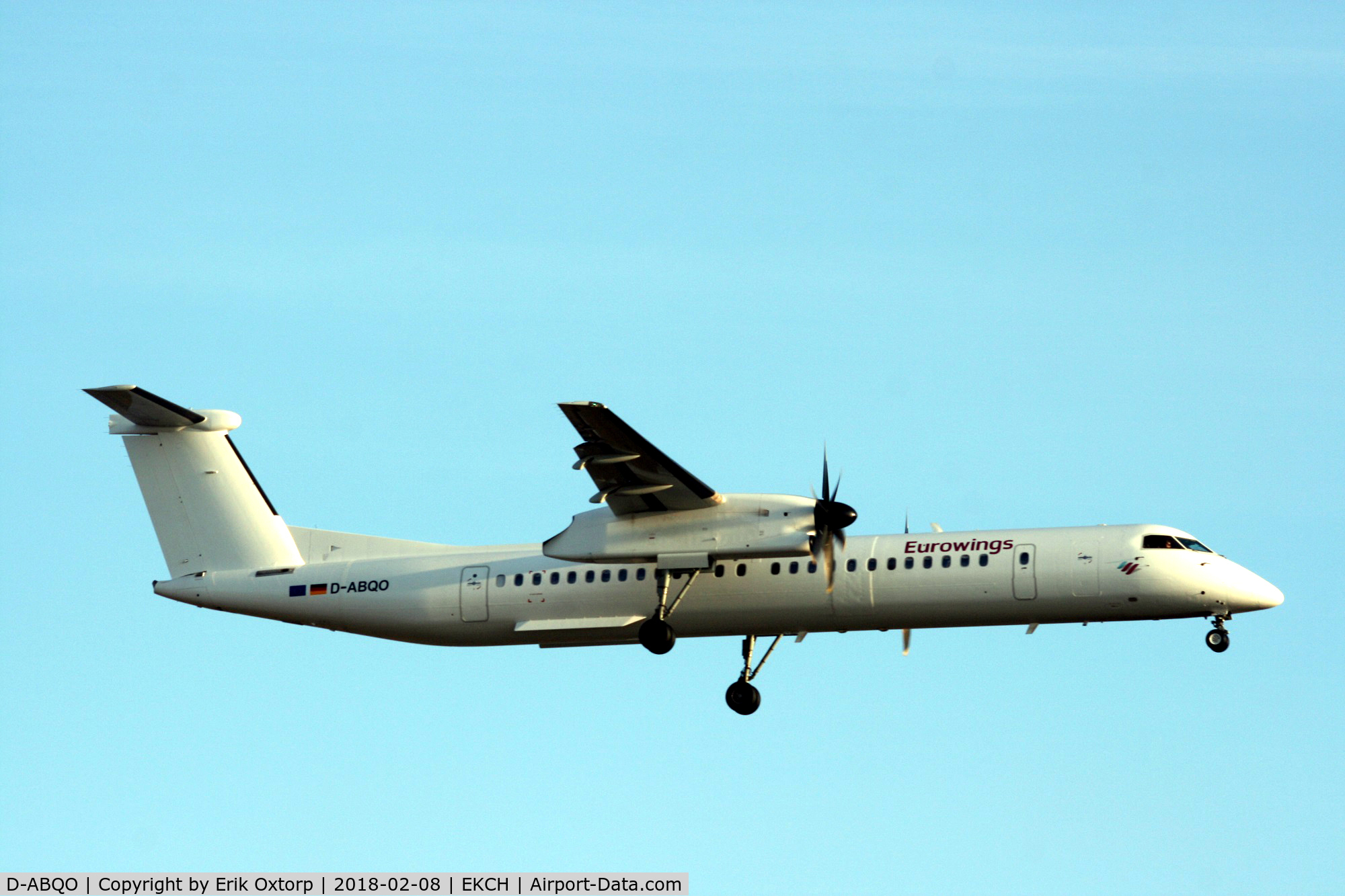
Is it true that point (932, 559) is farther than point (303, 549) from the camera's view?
No

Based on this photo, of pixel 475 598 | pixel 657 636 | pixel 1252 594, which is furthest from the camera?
pixel 475 598

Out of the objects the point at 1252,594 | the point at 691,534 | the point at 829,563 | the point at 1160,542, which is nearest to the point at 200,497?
the point at 691,534

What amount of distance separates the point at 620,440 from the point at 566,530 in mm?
2392

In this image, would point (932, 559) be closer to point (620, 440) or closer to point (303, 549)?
point (620, 440)

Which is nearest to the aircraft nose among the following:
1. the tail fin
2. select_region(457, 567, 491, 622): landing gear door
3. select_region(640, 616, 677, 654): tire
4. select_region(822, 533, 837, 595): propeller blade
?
select_region(822, 533, 837, 595): propeller blade

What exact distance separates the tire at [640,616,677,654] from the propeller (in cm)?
265

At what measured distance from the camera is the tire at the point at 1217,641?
2619 centimetres

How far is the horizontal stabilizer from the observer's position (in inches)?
1121

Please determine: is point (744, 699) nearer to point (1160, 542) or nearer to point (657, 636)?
point (657, 636)

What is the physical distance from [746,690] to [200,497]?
10.2 metres

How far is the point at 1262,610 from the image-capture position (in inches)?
1033

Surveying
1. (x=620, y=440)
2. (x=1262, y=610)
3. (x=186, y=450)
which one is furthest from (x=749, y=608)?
(x=186, y=450)

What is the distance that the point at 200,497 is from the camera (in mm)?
29797

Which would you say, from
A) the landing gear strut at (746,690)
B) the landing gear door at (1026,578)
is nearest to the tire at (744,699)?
the landing gear strut at (746,690)
